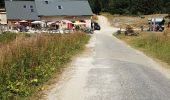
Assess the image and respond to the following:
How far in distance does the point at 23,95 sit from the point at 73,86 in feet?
7.09

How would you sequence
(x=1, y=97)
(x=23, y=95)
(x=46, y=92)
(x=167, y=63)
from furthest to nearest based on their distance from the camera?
(x=167, y=63)
(x=46, y=92)
(x=23, y=95)
(x=1, y=97)

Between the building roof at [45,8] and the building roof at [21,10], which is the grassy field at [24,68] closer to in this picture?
the building roof at [45,8]

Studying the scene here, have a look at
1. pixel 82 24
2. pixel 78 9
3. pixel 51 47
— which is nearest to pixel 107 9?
pixel 78 9

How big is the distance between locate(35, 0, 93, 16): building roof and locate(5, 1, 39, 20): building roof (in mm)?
1338

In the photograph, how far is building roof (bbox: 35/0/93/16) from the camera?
92062 mm

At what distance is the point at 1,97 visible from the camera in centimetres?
1005

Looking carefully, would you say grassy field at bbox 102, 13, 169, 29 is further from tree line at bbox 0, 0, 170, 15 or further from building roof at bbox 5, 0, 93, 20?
tree line at bbox 0, 0, 170, 15

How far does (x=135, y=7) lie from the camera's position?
374ft

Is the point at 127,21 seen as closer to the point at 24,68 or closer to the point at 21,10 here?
the point at 21,10

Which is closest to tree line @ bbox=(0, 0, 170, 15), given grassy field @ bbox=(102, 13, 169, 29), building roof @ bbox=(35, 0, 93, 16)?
grassy field @ bbox=(102, 13, 169, 29)

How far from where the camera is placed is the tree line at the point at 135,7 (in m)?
112

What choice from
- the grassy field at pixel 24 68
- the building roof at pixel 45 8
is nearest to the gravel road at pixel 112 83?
the grassy field at pixel 24 68

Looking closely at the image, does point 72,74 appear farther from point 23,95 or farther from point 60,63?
point 23,95

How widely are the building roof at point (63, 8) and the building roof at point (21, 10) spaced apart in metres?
1.34
